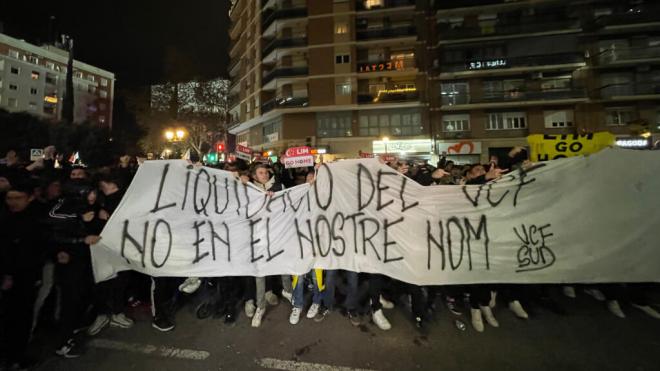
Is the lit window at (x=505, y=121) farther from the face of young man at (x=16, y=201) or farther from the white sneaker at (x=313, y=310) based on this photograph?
the face of young man at (x=16, y=201)

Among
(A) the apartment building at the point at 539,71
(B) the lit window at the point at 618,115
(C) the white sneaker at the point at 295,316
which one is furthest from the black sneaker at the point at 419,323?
(B) the lit window at the point at 618,115

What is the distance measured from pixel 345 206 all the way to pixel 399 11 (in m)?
30.3

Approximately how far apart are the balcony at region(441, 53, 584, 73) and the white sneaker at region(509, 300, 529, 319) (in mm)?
27292

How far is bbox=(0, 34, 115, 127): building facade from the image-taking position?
54719mm

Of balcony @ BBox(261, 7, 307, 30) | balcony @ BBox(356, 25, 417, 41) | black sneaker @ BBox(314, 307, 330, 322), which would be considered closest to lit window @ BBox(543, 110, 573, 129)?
balcony @ BBox(356, 25, 417, 41)

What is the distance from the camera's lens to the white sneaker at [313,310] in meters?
4.04

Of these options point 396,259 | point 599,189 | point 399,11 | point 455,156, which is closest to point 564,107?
point 455,156

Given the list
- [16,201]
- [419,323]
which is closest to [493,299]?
[419,323]

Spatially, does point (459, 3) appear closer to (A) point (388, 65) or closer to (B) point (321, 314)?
(A) point (388, 65)

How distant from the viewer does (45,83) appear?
61219mm

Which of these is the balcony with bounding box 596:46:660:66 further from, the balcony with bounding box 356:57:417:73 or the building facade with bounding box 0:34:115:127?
the building facade with bounding box 0:34:115:127

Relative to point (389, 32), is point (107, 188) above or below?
below

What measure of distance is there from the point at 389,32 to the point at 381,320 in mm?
29651

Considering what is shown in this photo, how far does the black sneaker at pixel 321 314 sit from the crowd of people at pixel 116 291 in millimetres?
15
